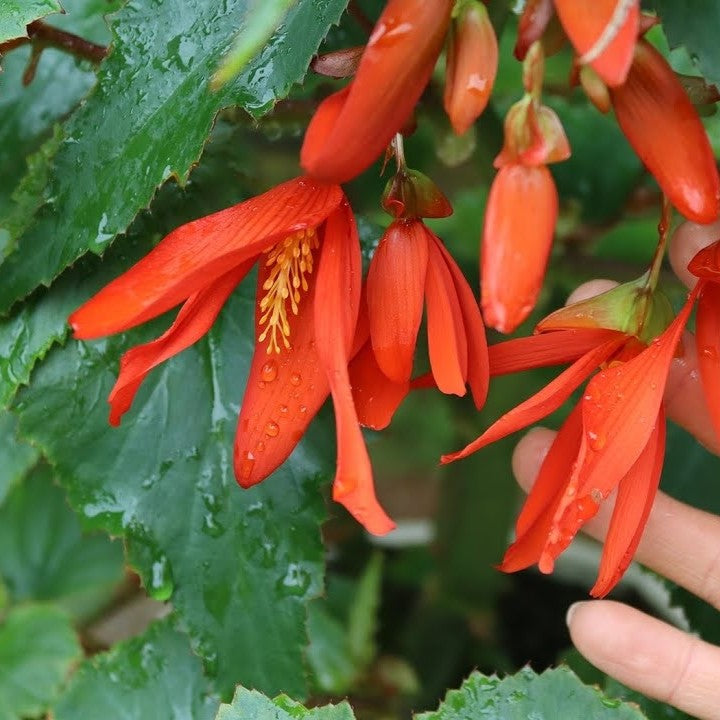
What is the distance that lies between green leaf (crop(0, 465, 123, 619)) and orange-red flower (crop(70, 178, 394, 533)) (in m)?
0.49

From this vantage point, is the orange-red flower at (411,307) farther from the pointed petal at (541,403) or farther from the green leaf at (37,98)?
the green leaf at (37,98)

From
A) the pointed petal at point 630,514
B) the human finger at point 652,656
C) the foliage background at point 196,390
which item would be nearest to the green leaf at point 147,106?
the foliage background at point 196,390

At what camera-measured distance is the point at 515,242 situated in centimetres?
30

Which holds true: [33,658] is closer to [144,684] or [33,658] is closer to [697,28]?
[144,684]

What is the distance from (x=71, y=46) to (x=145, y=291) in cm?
23

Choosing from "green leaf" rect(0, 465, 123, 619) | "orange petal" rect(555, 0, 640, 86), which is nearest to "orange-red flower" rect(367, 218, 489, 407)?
"orange petal" rect(555, 0, 640, 86)

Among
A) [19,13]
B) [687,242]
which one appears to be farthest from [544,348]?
[19,13]

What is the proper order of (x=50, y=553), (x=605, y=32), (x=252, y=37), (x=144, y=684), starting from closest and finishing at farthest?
(x=605, y=32) → (x=252, y=37) → (x=144, y=684) → (x=50, y=553)

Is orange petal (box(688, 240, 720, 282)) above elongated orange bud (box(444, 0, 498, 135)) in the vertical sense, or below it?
below

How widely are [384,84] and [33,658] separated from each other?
55 cm

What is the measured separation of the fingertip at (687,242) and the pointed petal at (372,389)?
0.19m

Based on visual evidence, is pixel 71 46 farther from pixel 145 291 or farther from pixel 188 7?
pixel 145 291

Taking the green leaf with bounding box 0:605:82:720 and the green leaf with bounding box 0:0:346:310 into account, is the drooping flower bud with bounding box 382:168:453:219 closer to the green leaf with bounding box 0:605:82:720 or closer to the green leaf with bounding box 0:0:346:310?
the green leaf with bounding box 0:0:346:310

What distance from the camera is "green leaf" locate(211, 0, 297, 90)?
0.38 meters
